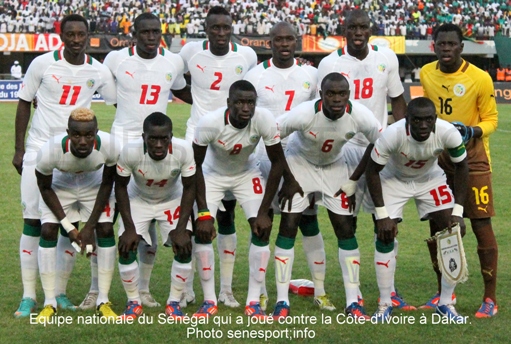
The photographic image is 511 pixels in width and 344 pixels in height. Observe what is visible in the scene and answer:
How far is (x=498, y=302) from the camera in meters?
7.24

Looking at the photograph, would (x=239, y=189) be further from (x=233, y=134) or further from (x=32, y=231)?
(x=32, y=231)

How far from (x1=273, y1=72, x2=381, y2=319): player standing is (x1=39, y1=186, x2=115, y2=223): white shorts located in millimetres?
1428

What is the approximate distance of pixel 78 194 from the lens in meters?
6.86

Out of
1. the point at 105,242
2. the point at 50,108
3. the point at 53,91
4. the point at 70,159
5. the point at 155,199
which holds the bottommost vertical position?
the point at 105,242

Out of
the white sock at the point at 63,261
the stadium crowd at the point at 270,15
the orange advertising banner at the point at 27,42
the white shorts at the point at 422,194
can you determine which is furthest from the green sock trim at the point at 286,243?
the stadium crowd at the point at 270,15

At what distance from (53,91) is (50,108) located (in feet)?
0.49

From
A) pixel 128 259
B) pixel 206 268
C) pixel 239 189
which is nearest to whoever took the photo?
pixel 128 259

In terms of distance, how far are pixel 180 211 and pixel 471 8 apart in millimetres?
44159

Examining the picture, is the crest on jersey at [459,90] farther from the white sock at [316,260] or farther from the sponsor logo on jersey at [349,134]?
the white sock at [316,260]

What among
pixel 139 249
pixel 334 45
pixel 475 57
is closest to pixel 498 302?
pixel 139 249

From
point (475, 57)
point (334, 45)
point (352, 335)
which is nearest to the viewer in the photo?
point (352, 335)

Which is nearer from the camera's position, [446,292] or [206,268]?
[446,292]

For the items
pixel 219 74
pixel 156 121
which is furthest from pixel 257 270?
pixel 219 74

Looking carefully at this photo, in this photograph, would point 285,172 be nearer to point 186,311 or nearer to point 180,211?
point 180,211
